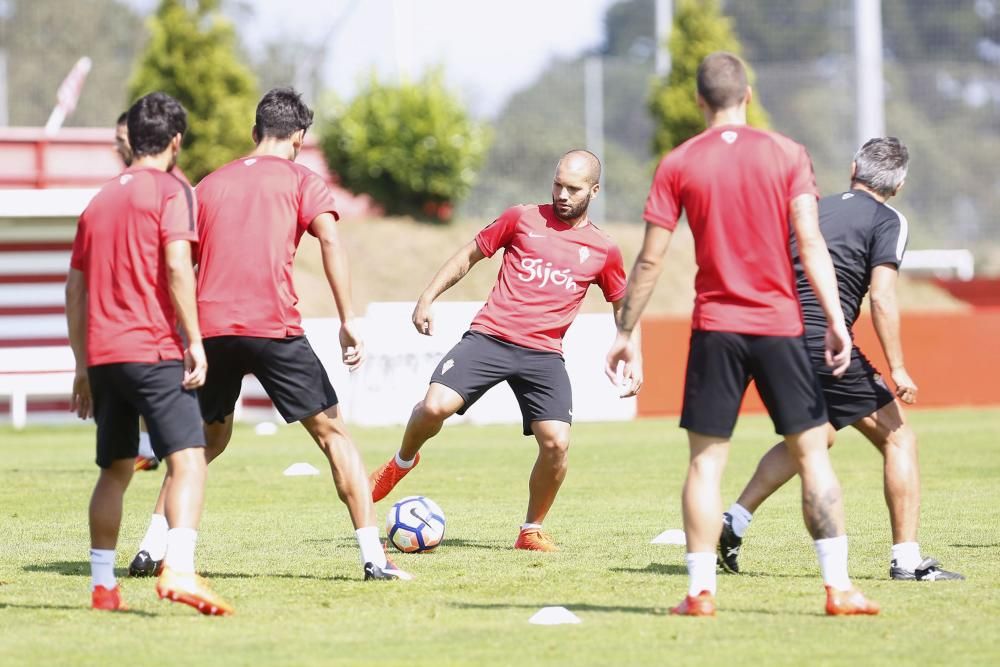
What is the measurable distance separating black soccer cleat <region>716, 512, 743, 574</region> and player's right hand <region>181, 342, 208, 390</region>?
289cm

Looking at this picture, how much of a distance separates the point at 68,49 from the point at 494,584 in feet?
203

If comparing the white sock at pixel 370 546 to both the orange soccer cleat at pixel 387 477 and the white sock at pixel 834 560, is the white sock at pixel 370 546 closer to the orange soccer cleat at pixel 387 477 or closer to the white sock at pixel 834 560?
the orange soccer cleat at pixel 387 477

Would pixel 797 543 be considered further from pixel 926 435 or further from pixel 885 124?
pixel 885 124

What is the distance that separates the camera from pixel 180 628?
6.50m

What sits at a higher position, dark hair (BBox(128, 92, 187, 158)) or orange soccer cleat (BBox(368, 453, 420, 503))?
dark hair (BBox(128, 92, 187, 158))

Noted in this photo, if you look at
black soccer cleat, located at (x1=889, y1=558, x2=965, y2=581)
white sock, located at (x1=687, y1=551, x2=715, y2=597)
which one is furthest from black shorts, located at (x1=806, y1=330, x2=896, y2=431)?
white sock, located at (x1=687, y1=551, x2=715, y2=597)

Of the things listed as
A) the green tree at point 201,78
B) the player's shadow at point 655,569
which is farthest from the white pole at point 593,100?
A: the player's shadow at point 655,569

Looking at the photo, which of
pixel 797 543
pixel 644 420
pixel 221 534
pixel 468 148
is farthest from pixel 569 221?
pixel 468 148

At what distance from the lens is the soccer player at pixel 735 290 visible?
21.1ft

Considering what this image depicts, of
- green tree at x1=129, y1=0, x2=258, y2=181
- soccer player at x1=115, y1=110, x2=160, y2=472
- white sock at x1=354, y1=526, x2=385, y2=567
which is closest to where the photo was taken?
white sock at x1=354, y1=526, x2=385, y2=567

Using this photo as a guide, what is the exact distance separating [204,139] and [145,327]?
23421mm

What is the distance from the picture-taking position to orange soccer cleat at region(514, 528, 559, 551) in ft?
29.6

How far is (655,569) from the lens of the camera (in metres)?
8.23

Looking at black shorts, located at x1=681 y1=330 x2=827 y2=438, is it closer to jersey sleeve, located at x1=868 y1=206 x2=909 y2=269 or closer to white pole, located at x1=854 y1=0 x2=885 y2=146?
jersey sleeve, located at x1=868 y1=206 x2=909 y2=269
